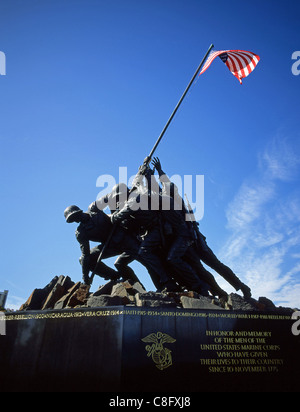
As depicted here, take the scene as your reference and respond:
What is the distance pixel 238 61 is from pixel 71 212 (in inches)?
302

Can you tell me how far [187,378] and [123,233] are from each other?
4.72m

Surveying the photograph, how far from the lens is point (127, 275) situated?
8.62m

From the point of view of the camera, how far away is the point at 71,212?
743cm

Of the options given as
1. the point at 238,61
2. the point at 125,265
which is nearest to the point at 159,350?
the point at 125,265

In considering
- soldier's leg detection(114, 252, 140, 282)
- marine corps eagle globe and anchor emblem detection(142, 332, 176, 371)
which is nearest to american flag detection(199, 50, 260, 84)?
soldier's leg detection(114, 252, 140, 282)

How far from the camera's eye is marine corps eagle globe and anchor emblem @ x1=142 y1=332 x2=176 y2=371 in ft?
13.0

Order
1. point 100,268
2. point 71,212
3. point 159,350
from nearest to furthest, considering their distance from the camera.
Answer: point 159,350, point 71,212, point 100,268

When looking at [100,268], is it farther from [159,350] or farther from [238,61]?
[238,61]

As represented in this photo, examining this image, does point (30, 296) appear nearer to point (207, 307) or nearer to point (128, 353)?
point (128, 353)

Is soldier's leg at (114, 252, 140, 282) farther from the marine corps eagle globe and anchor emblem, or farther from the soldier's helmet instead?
the marine corps eagle globe and anchor emblem

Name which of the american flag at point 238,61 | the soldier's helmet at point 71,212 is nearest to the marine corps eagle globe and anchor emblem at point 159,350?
the soldier's helmet at point 71,212

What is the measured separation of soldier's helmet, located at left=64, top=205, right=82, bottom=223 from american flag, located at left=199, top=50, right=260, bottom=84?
21.3ft

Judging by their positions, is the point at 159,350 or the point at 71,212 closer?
the point at 159,350
